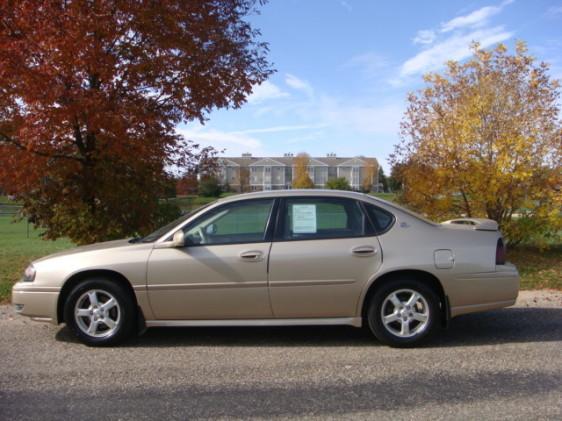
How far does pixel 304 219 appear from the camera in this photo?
5.51 m

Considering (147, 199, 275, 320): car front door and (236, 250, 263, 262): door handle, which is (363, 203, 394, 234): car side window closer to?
(147, 199, 275, 320): car front door

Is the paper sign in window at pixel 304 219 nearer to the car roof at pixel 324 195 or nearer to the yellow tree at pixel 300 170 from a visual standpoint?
the car roof at pixel 324 195

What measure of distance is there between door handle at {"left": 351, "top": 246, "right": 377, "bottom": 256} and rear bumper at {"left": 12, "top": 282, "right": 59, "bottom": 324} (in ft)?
9.66

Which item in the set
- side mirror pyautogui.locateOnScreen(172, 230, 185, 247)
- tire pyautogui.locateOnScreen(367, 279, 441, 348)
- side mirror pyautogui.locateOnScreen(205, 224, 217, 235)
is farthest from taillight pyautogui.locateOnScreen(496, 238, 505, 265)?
side mirror pyautogui.locateOnScreen(172, 230, 185, 247)

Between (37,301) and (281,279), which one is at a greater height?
(281,279)

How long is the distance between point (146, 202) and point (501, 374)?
6.30m

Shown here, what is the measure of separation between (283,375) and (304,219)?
161cm

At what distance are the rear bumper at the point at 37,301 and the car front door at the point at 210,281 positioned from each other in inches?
38.6

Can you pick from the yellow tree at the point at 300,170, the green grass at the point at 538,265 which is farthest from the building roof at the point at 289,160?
the green grass at the point at 538,265

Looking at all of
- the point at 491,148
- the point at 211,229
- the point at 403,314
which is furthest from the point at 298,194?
the point at 491,148

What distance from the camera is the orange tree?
276 inches

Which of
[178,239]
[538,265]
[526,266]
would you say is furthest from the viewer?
[538,265]

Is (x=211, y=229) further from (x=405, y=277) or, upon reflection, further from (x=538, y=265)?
(x=538, y=265)

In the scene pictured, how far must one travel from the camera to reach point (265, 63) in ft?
30.2
